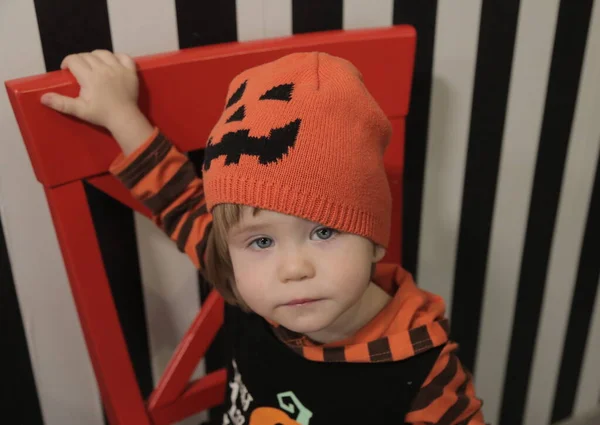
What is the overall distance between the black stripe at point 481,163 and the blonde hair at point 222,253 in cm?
48

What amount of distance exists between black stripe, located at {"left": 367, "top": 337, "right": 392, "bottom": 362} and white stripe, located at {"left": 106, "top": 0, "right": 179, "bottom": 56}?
1.42 ft

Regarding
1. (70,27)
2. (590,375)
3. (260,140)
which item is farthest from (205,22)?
(590,375)

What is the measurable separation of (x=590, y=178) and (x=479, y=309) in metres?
0.32

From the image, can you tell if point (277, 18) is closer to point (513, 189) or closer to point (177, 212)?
point (177, 212)

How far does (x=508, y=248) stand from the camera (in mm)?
1168

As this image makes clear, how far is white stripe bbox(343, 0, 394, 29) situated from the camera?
0.86 metres

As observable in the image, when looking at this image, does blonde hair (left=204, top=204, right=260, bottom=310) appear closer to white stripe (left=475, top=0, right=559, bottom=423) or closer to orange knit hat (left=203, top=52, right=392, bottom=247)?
orange knit hat (left=203, top=52, right=392, bottom=247)

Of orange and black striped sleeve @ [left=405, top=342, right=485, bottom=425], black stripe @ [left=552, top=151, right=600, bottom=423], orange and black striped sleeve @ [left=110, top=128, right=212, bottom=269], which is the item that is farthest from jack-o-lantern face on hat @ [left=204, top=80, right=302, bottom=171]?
black stripe @ [left=552, top=151, right=600, bottom=423]

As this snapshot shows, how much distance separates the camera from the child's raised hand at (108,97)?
2.17ft

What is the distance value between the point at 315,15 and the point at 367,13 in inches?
3.0

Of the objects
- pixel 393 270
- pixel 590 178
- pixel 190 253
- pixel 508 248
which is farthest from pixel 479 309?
pixel 190 253

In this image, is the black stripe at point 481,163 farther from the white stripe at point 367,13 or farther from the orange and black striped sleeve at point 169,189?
the orange and black striped sleeve at point 169,189

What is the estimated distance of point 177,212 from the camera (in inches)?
30.5

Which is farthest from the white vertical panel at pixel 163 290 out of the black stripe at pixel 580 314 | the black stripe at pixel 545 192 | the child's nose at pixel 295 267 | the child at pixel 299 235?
the black stripe at pixel 580 314
